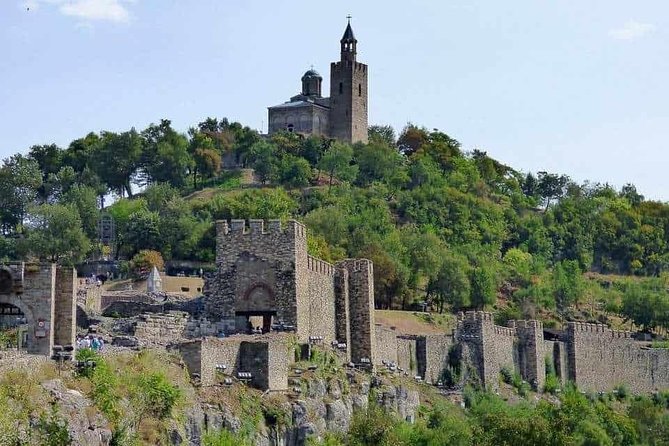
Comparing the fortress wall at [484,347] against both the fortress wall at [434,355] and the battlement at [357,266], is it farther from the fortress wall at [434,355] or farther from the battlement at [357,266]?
the battlement at [357,266]

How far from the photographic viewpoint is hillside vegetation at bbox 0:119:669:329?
7850 cm

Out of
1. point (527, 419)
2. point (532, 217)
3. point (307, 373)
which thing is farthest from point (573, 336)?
point (532, 217)

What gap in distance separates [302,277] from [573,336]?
90.5 feet

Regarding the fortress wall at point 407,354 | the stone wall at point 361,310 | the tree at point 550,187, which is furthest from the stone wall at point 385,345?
the tree at point 550,187

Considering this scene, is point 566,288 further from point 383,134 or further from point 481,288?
point 383,134

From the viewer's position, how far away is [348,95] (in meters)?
106

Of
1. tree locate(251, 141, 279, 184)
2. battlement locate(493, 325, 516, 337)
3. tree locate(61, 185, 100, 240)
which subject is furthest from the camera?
tree locate(251, 141, 279, 184)

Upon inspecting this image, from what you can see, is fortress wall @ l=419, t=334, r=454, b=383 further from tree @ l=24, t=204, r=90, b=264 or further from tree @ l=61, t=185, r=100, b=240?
tree @ l=61, t=185, r=100, b=240

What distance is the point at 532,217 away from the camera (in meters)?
108

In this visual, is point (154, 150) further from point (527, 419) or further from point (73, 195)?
point (527, 419)

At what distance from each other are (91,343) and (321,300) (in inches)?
513

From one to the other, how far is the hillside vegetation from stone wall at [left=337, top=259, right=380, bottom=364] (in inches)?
722

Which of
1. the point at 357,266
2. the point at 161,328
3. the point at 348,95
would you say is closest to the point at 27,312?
the point at 161,328

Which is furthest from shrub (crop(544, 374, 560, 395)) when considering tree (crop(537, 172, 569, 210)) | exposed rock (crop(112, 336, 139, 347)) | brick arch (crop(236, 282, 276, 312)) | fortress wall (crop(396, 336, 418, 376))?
tree (crop(537, 172, 569, 210))
